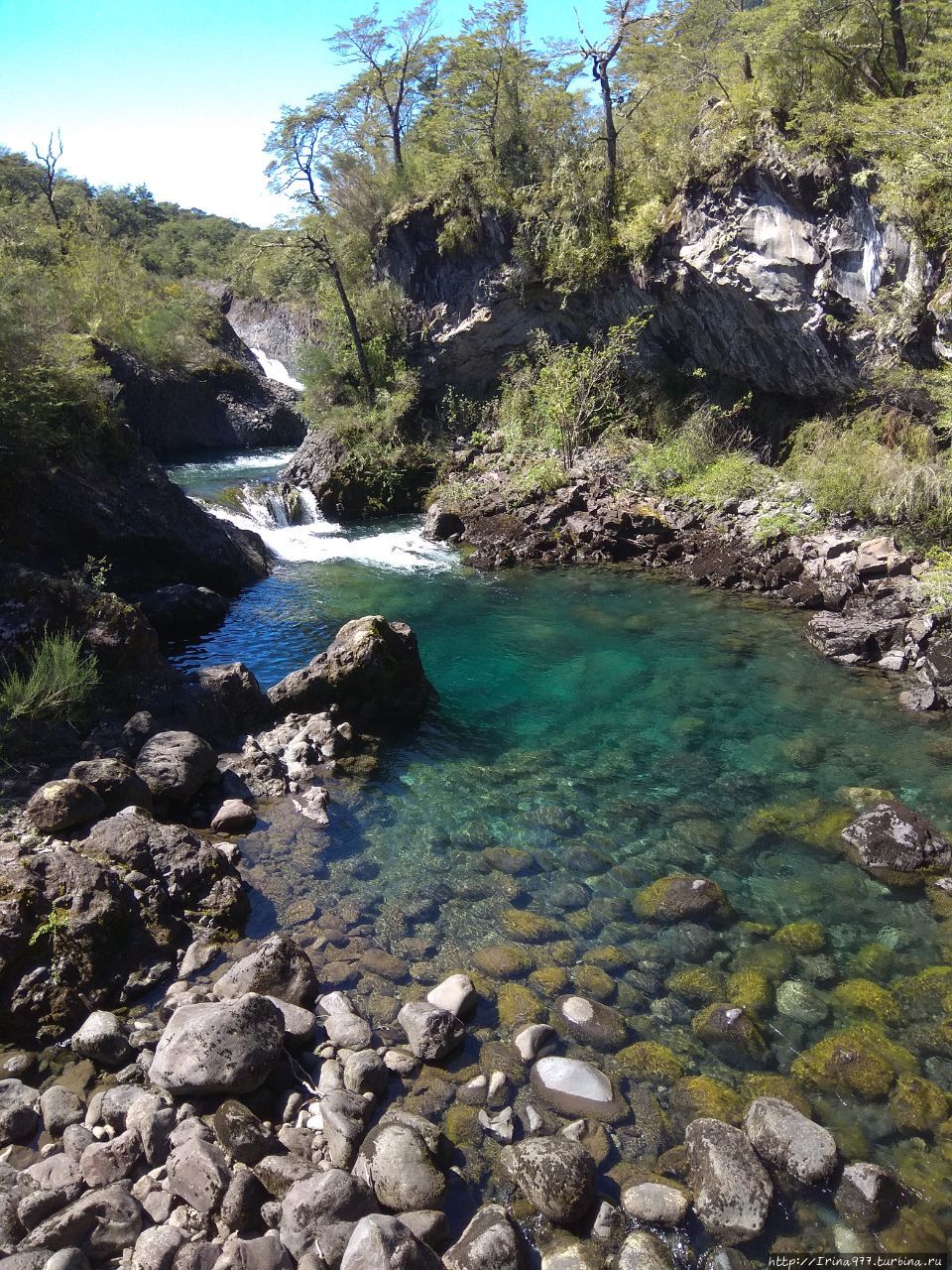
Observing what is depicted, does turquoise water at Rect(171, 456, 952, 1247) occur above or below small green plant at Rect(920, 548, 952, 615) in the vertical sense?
below

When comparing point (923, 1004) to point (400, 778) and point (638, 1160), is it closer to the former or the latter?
point (638, 1160)

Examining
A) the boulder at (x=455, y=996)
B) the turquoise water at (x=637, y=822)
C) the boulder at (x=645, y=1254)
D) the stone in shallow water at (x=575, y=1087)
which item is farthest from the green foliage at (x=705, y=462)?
the boulder at (x=645, y=1254)

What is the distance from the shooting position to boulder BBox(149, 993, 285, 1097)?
513 centimetres

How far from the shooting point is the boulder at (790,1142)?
15.7ft

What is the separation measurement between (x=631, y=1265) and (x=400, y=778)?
→ 608cm

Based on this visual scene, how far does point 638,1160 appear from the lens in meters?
4.94

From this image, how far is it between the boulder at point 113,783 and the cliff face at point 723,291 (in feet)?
54.3

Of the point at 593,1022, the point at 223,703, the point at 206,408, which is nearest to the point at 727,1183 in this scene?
the point at 593,1022

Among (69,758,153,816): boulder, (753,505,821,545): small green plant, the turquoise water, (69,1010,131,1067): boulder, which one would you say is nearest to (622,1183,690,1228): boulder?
the turquoise water

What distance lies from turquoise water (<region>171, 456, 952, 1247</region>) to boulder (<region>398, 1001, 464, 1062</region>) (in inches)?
14.4

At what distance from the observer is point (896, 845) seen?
25.8 ft

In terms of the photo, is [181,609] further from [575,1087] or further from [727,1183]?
[727,1183]

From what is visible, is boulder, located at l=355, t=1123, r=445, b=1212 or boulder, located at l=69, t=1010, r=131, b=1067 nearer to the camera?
boulder, located at l=355, t=1123, r=445, b=1212

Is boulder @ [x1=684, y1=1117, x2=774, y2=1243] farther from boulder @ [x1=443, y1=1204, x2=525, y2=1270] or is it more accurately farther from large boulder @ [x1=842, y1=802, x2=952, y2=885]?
large boulder @ [x1=842, y1=802, x2=952, y2=885]
